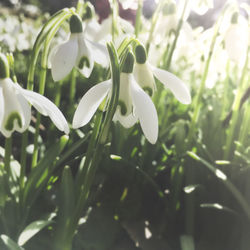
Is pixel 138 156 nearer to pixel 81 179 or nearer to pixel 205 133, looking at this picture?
pixel 205 133

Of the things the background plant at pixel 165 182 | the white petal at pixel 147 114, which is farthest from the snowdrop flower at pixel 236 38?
the white petal at pixel 147 114

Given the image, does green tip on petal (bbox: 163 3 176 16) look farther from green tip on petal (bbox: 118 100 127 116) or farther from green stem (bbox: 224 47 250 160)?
green tip on petal (bbox: 118 100 127 116)

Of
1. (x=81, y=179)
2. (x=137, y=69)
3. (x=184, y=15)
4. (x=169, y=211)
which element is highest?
(x=184, y=15)

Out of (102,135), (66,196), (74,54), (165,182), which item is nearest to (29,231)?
(66,196)

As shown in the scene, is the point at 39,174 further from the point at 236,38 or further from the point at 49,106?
the point at 236,38

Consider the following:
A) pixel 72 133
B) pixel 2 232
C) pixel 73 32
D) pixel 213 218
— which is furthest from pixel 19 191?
pixel 213 218
